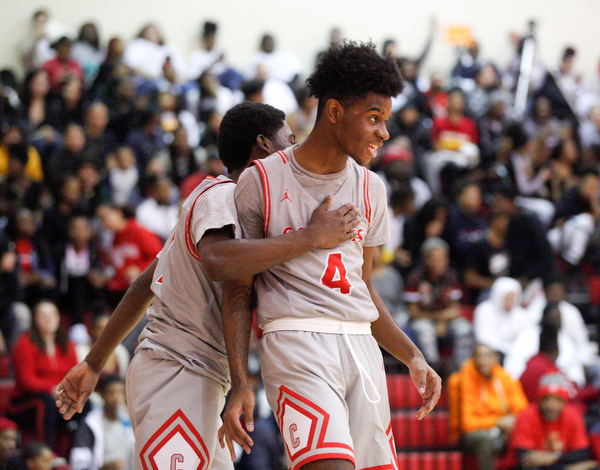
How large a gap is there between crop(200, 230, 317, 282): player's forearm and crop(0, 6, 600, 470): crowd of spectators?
354 cm

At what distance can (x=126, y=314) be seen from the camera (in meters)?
3.49

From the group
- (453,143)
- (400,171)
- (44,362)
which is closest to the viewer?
(44,362)

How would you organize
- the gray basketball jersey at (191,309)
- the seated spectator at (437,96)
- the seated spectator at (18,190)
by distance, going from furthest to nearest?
the seated spectator at (437,96)
the seated spectator at (18,190)
the gray basketball jersey at (191,309)

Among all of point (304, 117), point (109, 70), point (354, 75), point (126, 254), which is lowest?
point (126, 254)

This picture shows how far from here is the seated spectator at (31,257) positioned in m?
7.38

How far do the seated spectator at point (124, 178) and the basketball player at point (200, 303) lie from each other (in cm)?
549

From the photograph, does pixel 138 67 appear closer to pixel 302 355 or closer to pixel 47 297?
pixel 47 297

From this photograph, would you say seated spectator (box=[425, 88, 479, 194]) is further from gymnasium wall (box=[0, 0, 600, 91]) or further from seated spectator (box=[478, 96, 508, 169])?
gymnasium wall (box=[0, 0, 600, 91])

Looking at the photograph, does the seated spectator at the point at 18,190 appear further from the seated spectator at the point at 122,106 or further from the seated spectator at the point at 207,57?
the seated spectator at the point at 207,57

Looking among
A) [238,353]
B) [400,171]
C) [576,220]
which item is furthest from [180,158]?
[238,353]

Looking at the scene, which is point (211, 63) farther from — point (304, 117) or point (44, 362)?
point (44, 362)

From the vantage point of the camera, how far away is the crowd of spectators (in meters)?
6.95

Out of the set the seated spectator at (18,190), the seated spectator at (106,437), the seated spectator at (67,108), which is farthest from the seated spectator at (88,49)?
the seated spectator at (106,437)

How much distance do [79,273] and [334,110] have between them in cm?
512
